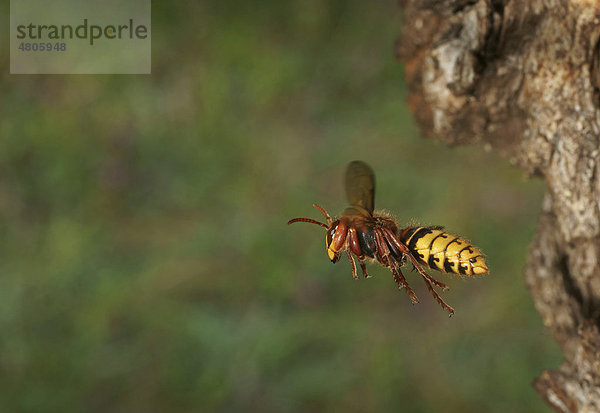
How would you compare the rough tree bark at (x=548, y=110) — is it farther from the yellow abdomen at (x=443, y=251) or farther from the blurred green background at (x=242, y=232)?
the blurred green background at (x=242, y=232)

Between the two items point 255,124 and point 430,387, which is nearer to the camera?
point 430,387

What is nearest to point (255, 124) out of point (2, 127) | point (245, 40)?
point (245, 40)

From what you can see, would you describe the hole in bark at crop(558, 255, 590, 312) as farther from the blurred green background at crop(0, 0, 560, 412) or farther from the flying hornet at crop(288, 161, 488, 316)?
the blurred green background at crop(0, 0, 560, 412)

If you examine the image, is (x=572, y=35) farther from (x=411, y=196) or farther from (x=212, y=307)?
(x=212, y=307)

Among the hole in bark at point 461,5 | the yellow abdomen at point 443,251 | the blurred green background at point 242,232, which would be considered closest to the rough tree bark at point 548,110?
the hole in bark at point 461,5

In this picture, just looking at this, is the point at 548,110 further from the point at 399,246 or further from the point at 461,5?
the point at 399,246

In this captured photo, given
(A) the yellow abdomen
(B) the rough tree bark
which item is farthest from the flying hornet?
(B) the rough tree bark
